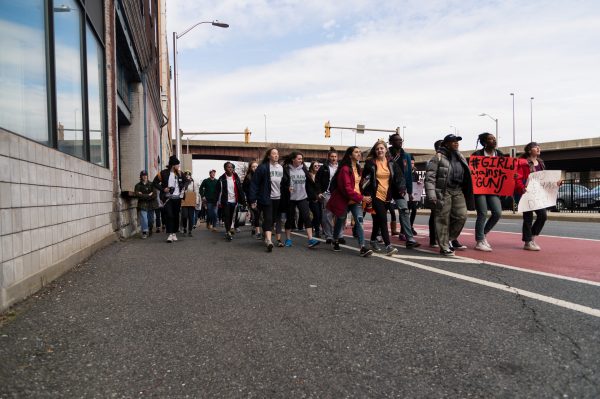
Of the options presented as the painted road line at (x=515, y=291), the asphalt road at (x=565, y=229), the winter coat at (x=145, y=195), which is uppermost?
the winter coat at (x=145, y=195)

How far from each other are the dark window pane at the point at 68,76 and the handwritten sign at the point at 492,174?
21.0 ft

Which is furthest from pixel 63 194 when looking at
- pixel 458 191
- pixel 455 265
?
pixel 458 191

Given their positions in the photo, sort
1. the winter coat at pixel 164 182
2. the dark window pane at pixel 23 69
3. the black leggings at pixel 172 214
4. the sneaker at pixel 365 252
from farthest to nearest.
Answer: the winter coat at pixel 164 182
the black leggings at pixel 172 214
the sneaker at pixel 365 252
the dark window pane at pixel 23 69

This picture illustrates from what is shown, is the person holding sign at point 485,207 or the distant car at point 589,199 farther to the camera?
the distant car at point 589,199

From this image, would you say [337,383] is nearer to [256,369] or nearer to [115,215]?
[256,369]

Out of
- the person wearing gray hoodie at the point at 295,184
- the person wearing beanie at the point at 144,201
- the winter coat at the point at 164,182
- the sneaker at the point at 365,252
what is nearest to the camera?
the sneaker at the point at 365,252

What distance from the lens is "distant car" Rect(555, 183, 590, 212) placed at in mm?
23703

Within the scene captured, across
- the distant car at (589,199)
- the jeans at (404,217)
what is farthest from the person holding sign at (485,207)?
the distant car at (589,199)

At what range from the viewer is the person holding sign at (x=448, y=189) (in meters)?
7.16

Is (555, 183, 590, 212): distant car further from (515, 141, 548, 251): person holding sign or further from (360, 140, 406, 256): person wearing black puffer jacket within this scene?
(360, 140, 406, 256): person wearing black puffer jacket

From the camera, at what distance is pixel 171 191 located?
10.8 metres

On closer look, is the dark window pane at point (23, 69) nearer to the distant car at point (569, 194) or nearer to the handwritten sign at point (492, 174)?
the handwritten sign at point (492, 174)

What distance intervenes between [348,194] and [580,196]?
21.8 m

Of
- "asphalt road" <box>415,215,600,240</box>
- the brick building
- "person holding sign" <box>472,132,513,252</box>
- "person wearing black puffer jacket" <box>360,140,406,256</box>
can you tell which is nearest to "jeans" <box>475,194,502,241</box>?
"person holding sign" <box>472,132,513,252</box>
